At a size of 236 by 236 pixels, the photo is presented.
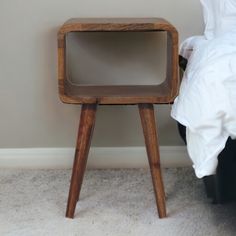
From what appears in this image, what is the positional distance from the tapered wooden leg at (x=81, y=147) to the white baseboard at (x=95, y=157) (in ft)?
1.32

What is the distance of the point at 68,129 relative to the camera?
1698mm

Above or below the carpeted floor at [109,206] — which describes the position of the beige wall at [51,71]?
above

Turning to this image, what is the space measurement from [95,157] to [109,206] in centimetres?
36

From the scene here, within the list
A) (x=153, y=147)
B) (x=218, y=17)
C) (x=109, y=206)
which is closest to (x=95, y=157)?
(x=109, y=206)

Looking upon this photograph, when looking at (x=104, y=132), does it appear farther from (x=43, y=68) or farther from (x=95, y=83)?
(x=43, y=68)

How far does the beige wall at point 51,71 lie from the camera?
5.20 ft

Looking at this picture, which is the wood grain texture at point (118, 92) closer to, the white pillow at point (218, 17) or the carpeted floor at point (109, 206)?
the white pillow at point (218, 17)

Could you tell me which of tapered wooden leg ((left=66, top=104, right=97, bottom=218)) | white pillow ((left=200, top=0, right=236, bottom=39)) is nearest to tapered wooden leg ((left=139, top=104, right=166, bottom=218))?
tapered wooden leg ((left=66, top=104, right=97, bottom=218))

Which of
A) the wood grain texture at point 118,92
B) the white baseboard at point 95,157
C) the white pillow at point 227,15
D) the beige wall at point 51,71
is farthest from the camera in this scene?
the white baseboard at point 95,157

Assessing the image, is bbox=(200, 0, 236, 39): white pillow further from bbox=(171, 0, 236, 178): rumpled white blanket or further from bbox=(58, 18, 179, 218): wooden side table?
bbox=(171, 0, 236, 178): rumpled white blanket

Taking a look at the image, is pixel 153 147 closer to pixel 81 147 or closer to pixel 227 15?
pixel 81 147

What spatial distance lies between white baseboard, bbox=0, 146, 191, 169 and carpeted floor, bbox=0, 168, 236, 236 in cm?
4

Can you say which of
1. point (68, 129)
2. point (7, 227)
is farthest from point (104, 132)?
point (7, 227)

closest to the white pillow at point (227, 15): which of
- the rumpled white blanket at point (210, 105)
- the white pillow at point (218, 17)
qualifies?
the white pillow at point (218, 17)
